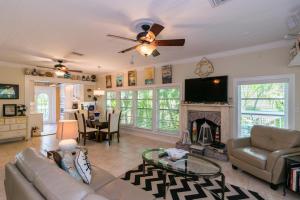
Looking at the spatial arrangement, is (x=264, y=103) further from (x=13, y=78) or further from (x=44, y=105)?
(x=44, y=105)

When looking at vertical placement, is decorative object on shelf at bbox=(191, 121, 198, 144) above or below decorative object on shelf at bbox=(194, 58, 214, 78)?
below

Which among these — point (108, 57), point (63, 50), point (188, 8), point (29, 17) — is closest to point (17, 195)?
point (29, 17)

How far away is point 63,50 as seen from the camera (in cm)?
418

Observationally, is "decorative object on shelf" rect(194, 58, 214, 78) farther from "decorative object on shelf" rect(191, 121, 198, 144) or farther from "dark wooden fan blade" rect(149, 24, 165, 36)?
"dark wooden fan blade" rect(149, 24, 165, 36)

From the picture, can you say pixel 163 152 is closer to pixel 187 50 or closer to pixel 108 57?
pixel 187 50

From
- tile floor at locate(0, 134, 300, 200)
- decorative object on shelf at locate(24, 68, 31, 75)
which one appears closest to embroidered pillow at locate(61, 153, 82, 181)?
tile floor at locate(0, 134, 300, 200)

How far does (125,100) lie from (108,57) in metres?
2.50

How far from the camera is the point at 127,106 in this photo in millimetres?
7023

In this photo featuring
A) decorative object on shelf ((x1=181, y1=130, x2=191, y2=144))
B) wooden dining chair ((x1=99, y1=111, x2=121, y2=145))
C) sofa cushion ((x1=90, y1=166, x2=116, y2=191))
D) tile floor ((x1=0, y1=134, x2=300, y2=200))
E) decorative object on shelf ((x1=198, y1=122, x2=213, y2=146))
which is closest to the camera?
sofa cushion ((x1=90, y1=166, x2=116, y2=191))

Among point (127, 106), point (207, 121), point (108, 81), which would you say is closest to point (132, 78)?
point (127, 106)

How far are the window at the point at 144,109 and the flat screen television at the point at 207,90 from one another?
158 centimetres

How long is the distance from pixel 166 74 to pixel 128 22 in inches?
120

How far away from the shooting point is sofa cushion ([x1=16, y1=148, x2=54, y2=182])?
56.0 inches

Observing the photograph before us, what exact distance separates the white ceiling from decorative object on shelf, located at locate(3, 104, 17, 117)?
7.51 feet
